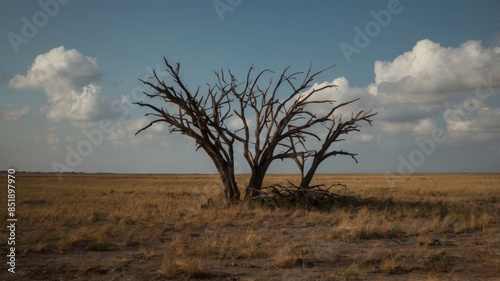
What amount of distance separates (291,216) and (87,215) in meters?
7.23

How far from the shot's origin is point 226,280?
259 inches

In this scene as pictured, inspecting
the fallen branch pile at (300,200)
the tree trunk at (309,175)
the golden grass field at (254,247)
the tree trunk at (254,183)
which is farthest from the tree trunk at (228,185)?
the tree trunk at (309,175)

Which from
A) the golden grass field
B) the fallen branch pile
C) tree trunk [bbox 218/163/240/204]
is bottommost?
the golden grass field

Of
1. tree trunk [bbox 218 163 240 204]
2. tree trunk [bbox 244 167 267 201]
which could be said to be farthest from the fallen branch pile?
tree trunk [bbox 218 163 240 204]

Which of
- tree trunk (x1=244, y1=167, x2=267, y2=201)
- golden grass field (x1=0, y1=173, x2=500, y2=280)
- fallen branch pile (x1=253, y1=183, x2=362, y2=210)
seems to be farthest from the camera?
tree trunk (x1=244, y1=167, x2=267, y2=201)

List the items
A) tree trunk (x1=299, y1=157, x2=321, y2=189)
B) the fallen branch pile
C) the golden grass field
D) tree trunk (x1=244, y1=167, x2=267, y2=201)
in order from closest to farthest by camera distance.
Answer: the golden grass field
the fallen branch pile
tree trunk (x1=244, y1=167, x2=267, y2=201)
tree trunk (x1=299, y1=157, x2=321, y2=189)

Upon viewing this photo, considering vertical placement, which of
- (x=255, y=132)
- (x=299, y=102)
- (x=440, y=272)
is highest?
(x=299, y=102)

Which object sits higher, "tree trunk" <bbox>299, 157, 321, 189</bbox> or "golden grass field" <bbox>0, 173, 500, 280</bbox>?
"tree trunk" <bbox>299, 157, 321, 189</bbox>

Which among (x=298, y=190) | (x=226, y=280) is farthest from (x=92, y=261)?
(x=298, y=190)

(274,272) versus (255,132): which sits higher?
(255,132)

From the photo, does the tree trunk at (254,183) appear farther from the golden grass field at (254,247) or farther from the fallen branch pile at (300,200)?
the golden grass field at (254,247)

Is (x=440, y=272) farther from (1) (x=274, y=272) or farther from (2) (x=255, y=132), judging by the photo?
(2) (x=255, y=132)

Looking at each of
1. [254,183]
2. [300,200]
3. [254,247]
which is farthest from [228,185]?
[254,247]

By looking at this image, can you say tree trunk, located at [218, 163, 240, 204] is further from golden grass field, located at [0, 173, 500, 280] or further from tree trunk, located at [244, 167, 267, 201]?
golden grass field, located at [0, 173, 500, 280]
